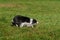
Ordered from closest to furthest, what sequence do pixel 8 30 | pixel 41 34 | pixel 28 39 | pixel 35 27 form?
pixel 28 39 → pixel 41 34 → pixel 8 30 → pixel 35 27

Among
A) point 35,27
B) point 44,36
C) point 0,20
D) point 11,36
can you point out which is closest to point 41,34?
point 44,36

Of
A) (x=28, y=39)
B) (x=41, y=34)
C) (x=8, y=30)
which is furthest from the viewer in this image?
(x=8, y=30)

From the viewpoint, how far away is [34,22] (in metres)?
13.0

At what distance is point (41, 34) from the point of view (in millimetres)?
10633

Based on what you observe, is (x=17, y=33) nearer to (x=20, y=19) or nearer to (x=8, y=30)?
(x=8, y=30)

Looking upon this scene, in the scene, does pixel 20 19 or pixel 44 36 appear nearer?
pixel 44 36

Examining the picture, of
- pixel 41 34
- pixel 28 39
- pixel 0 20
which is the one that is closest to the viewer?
pixel 28 39

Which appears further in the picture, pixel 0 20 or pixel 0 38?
pixel 0 20

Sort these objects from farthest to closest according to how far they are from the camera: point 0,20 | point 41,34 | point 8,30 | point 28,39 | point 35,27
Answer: point 0,20 → point 35,27 → point 8,30 → point 41,34 → point 28,39

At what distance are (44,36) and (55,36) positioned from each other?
0.46 m

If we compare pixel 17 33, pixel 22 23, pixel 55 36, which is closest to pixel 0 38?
pixel 17 33

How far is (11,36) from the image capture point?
1016 centimetres

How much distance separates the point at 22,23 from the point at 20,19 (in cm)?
30

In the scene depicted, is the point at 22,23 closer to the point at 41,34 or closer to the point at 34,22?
the point at 34,22
